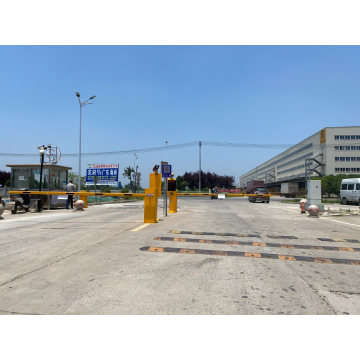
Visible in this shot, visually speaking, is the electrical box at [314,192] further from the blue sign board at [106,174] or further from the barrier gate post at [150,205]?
the blue sign board at [106,174]

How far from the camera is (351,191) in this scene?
23578 millimetres

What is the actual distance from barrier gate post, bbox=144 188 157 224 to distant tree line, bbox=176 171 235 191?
70716 millimetres

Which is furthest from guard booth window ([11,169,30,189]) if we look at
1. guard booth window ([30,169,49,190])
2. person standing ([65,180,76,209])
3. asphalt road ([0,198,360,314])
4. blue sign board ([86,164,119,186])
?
blue sign board ([86,164,119,186])

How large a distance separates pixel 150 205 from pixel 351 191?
22062mm

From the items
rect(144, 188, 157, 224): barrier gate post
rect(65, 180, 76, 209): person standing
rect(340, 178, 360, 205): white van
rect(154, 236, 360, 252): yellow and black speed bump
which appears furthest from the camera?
rect(340, 178, 360, 205): white van

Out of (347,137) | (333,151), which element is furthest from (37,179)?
(347,137)

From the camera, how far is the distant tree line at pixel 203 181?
81450 mm

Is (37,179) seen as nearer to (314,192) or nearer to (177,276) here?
(177,276)

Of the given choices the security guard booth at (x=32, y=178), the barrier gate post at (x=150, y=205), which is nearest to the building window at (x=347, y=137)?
the security guard booth at (x=32, y=178)

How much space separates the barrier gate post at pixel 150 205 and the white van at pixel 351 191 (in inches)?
834

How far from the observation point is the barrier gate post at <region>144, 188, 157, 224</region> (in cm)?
895

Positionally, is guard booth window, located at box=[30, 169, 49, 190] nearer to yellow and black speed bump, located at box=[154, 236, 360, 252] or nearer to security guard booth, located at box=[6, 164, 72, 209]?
security guard booth, located at box=[6, 164, 72, 209]
